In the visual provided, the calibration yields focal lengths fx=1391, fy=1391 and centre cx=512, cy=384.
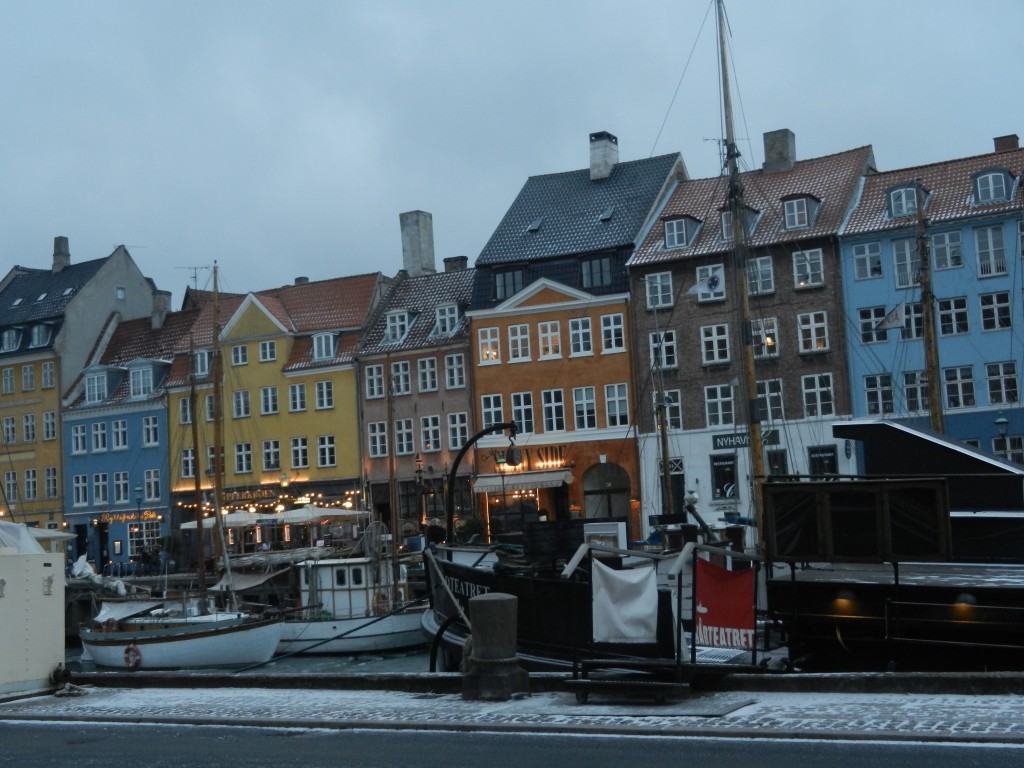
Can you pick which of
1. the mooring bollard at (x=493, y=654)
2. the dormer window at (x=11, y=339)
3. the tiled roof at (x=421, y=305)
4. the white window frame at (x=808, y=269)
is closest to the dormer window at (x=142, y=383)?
the dormer window at (x=11, y=339)

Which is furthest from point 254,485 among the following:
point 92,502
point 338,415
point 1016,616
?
point 1016,616

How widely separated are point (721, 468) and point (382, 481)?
15.1 meters

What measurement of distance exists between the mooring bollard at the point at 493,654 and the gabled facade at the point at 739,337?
33.6 metres

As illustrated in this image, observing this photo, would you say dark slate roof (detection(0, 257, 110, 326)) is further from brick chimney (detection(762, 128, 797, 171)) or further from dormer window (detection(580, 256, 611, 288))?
brick chimney (detection(762, 128, 797, 171))

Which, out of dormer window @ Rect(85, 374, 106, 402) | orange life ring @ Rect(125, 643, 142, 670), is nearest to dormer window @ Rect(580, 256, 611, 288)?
orange life ring @ Rect(125, 643, 142, 670)

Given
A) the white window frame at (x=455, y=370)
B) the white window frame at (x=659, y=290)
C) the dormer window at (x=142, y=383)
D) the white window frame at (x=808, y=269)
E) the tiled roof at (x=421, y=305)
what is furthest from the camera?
the dormer window at (x=142, y=383)

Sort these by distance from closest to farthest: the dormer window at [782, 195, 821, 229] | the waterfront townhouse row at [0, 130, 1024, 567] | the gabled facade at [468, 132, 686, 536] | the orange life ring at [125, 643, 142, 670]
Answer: the orange life ring at [125, 643, 142, 670], the waterfront townhouse row at [0, 130, 1024, 567], the dormer window at [782, 195, 821, 229], the gabled facade at [468, 132, 686, 536]

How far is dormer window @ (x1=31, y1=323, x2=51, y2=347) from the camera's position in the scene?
69125 mm

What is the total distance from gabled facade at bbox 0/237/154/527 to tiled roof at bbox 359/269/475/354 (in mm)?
17464

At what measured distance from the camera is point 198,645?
120 ft

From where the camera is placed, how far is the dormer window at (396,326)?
5950 centimetres

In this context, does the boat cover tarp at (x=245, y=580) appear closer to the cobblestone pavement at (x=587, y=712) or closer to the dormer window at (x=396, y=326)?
the dormer window at (x=396, y=326)

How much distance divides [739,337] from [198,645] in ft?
77.0

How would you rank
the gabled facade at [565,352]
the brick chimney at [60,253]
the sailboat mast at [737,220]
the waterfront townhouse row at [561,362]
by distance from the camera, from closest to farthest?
1. the sailboat mast at [737,220]
2. the waterfront townhouse row at [561,362]
3. the gabled facade at [565,352]
4. the brick chimney at [60,253]
